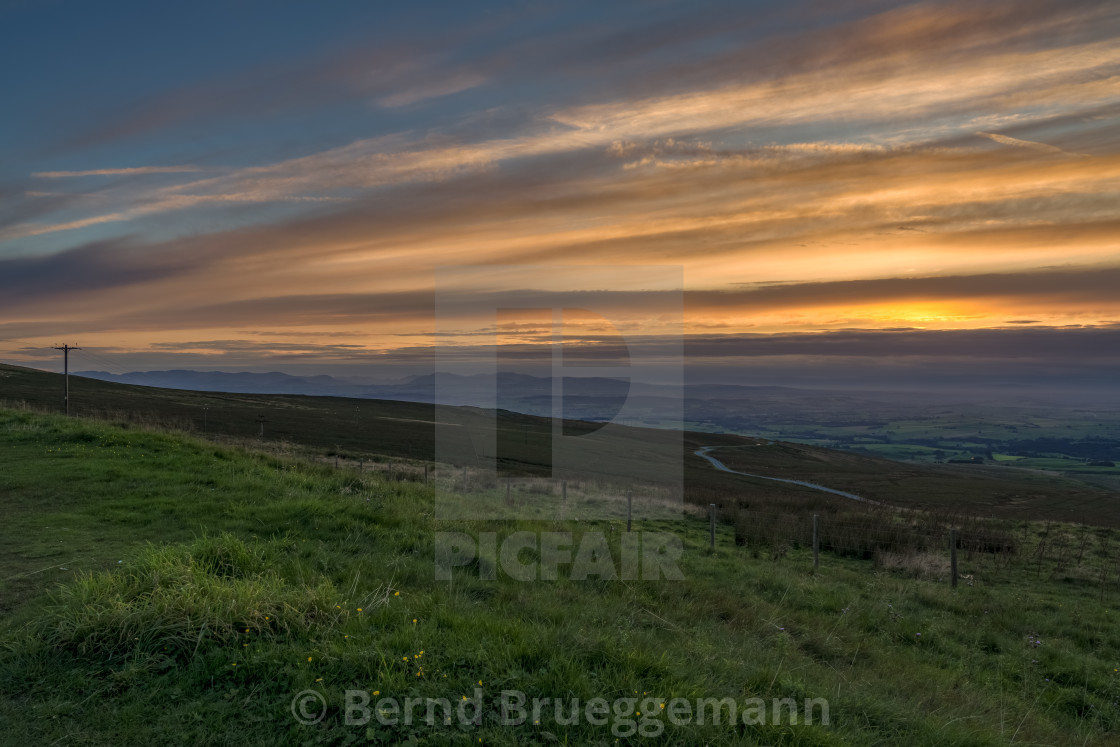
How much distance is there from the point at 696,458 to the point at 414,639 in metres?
71.5

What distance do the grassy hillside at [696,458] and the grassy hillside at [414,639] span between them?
18445mm

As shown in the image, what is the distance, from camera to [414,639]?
17.9 ft

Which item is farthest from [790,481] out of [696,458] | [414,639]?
[414,639]

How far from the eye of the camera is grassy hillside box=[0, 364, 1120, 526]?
138 feet

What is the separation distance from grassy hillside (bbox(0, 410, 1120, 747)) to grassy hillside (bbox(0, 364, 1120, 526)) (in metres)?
18.4

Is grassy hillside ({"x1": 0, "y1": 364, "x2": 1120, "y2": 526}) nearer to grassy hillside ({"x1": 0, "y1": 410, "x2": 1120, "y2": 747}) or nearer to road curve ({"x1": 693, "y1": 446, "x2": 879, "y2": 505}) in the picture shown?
road curve ({"x1": 693, "y1": 446, "x2": 879, "y2": 505})

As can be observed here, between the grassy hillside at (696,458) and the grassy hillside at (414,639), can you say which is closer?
the grassy hillside at (414,639)

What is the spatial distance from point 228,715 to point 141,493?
927 centimetres

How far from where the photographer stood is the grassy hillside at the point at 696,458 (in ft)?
138

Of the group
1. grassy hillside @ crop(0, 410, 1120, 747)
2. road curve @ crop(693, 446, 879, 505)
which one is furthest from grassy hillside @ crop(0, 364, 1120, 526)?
grassy hillside @ crop(0, 410, 1120, 747)

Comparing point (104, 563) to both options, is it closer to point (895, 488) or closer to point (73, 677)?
point (73, 677)

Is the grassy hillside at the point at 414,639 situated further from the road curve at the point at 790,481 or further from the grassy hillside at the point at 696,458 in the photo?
the road curve at the point at 790,481

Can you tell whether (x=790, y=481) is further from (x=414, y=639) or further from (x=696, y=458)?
(x=414, y=639)

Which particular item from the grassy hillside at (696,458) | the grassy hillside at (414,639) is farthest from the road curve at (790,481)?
the grassy hillside at (414,639)
